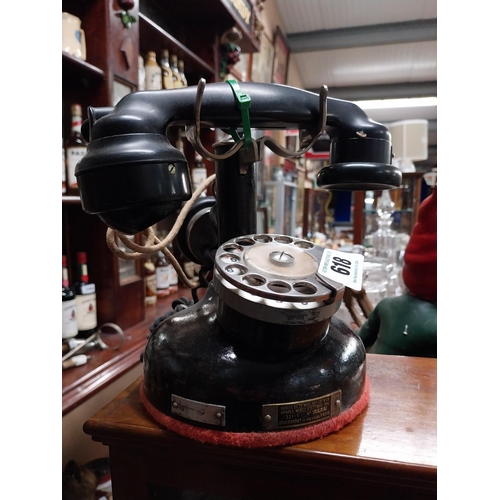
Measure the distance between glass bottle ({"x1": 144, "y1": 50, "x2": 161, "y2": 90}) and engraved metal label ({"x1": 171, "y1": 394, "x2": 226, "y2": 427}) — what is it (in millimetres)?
1165

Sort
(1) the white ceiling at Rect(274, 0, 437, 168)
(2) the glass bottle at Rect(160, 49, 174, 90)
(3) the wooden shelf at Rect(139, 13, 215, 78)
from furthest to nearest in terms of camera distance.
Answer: (1) the white ceiling at Rect(274, 0, 437, 168)
(2) the glass bottle at Rect(160, 49, 174, 90)
(3) the wooden shelf at Rect(139, 13, 215, 78)

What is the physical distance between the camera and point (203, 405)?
46cm

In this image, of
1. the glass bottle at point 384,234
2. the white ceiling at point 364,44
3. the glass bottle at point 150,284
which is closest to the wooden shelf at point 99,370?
the glass bottle at point 150,284

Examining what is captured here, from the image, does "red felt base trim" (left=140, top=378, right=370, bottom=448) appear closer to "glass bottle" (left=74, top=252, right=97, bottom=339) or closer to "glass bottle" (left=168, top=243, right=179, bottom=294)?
"glass bottle" (left=74, top=252, right=97, bottom=339)

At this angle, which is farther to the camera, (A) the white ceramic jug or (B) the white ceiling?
(B) the white ceiling

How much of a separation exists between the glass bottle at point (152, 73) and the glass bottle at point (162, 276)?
60cm

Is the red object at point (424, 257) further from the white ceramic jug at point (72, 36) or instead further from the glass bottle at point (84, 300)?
the white ceramic jug at point (72, 36)

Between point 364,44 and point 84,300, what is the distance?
3.07 meters

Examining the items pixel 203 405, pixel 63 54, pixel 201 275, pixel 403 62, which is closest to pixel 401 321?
pixel 201 275

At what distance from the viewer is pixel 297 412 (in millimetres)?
460

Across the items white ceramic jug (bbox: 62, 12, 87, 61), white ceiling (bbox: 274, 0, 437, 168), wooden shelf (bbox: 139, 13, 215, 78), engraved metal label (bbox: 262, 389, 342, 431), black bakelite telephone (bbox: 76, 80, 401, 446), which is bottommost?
engraved metal label (bbox: 262, 389, 342, 431)

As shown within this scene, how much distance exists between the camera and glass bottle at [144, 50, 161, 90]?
1364mm

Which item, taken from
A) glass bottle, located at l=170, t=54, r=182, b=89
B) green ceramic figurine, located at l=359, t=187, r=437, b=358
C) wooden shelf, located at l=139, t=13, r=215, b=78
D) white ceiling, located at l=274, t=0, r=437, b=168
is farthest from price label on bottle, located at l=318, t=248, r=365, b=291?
white ceiling, located at l=274, t=0, r=437, b=168

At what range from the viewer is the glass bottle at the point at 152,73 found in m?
1.36
